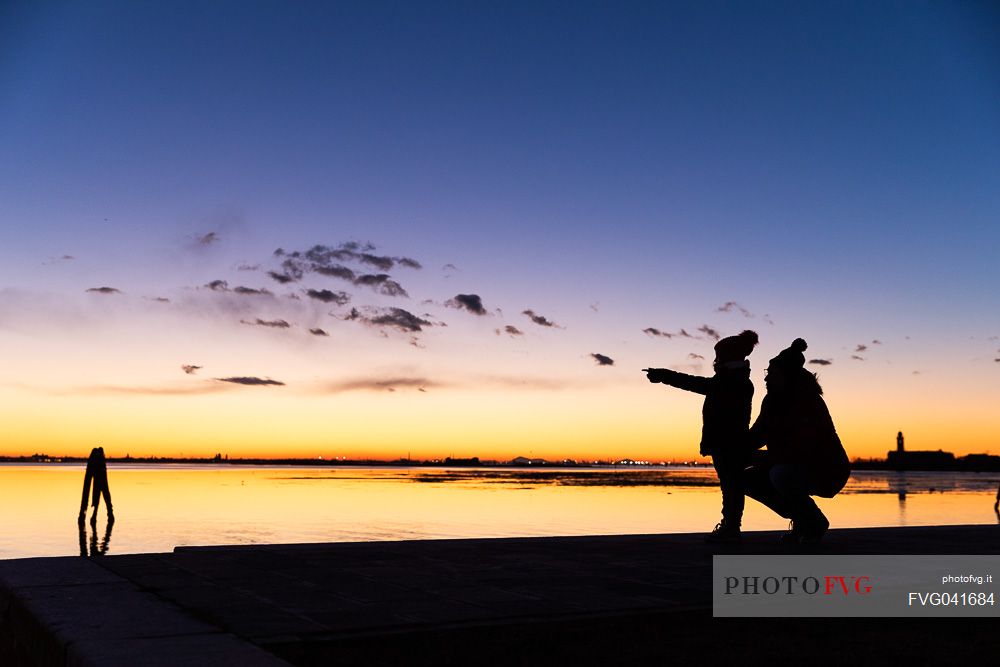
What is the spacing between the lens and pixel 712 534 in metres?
9.52

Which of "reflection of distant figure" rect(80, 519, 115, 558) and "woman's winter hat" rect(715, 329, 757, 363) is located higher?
"woman's winter hat" rect(715, 329, 757, 363)

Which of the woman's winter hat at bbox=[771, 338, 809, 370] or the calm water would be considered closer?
the woman's winter hat at bbox=[771, 338, 809, 370]

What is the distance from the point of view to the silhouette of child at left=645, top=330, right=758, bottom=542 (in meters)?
9.41

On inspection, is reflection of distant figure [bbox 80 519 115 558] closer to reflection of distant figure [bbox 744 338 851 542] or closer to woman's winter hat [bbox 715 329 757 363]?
woman's winter hat [bbox 715 329 757 363]

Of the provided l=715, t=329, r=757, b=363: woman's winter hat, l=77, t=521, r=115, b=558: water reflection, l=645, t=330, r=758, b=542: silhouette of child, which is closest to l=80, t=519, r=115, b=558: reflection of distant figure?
l=77, t=521, r=115, b=558: water reflection

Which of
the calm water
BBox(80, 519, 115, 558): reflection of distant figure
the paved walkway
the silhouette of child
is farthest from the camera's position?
the calm water

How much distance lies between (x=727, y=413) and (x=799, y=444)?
1011 millimetres

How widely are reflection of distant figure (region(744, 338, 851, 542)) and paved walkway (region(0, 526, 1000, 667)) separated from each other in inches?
58.0

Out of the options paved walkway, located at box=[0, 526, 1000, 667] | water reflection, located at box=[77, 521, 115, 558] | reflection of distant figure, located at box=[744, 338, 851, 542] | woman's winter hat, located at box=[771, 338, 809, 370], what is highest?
woman's winter hat, located at box=[771, 338, 809, 370]

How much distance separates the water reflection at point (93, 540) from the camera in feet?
59.7

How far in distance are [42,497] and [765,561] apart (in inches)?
1588

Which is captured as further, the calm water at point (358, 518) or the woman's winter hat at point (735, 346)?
the calm water at point (358, 518)

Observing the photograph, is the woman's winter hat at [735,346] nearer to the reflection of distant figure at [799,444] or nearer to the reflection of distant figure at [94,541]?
the reflection of distant figure at [799,444]

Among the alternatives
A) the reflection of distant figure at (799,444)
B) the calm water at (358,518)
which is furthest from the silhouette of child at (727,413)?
the calm water at (358,518)
